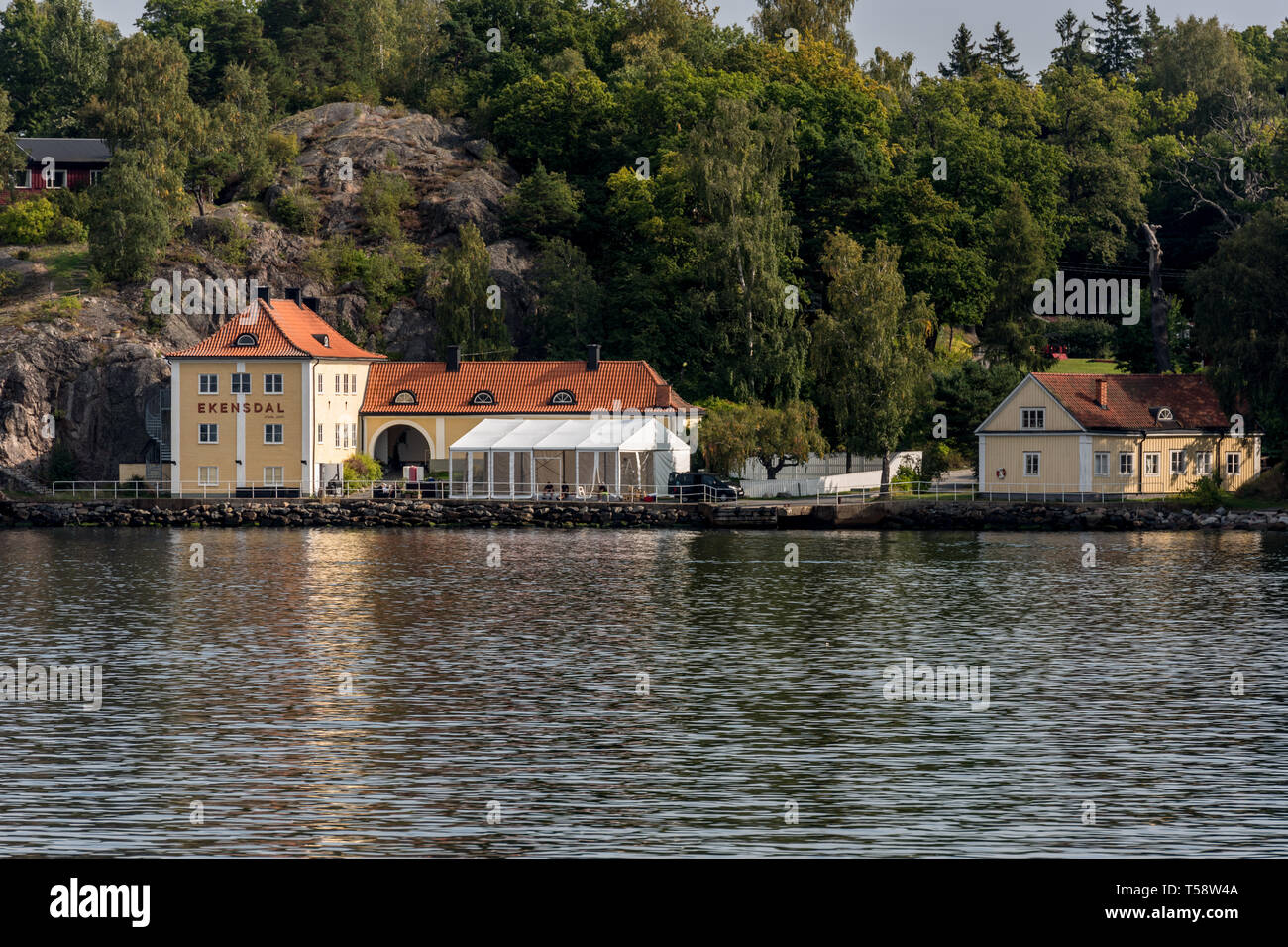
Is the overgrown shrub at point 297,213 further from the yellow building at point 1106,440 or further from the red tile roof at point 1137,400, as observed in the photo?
the red tile roof at point 1137,400

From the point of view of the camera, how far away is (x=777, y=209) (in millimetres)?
94562

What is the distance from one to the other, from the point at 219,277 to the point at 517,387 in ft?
79.4

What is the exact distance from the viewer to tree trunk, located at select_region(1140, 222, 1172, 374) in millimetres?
99875

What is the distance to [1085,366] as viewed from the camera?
11481cm

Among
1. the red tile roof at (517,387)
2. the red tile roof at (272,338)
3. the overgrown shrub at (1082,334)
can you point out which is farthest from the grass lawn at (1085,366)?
the red tile roof at (272,338)

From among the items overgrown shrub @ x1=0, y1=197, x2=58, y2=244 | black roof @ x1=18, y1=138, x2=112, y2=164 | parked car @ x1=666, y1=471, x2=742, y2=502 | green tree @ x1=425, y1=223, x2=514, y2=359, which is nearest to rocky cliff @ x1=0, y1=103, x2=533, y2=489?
overgrown shrub @ x1=0, y1=197, x2=58, y2=244

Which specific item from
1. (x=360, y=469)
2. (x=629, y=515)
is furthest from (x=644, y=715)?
(x=360, y=469)

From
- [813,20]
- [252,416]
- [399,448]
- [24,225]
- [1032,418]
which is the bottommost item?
[399,448]

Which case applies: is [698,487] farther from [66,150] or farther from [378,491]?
[66,150]

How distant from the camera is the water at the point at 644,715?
20.4 m

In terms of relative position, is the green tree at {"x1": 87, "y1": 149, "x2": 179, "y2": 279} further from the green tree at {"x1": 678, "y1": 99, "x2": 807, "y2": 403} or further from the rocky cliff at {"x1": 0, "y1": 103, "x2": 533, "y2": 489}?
the green tree at {"x1": 678, "y1": 99, "x2": 807, "y2": 403}

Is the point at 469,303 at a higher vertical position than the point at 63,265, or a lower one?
lower

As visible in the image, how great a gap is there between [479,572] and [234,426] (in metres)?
33.7
